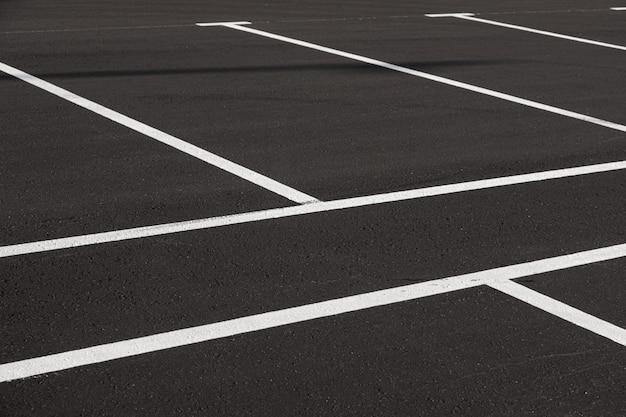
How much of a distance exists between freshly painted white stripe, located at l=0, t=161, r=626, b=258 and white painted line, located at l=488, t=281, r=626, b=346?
1563 mm

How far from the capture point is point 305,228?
6.69 meters

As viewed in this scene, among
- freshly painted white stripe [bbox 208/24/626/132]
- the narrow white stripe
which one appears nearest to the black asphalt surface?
freshly painted white stripe [bbox 208/24/626/132]

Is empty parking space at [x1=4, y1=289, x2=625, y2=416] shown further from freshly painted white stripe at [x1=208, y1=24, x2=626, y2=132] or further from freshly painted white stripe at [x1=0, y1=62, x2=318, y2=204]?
freshly painted white stripe at [x1=208, y1=24, x2=626, y2=132]

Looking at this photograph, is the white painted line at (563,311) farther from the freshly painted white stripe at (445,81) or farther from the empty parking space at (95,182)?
the freshly painted white stripe at (445,81)

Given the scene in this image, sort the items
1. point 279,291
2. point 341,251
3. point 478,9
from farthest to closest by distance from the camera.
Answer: point 478,9 < point 341,251 < point 279,291

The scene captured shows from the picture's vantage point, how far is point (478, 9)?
18094mm

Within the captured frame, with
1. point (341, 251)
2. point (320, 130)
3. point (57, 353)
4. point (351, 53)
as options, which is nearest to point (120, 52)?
point (351, 53)

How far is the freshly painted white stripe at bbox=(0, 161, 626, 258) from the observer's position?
624cm

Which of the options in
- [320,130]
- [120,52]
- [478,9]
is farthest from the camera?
[478,9]

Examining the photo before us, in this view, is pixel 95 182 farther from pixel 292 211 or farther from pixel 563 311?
pixel 563 311

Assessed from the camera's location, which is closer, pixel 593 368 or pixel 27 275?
pixel 593 368

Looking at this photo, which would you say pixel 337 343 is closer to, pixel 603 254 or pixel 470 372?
pixel 470 372

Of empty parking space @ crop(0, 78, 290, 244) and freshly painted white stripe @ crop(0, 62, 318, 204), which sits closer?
empty parking space @ crop(0, 78, 290, 244)

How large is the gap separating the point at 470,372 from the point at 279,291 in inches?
48.2
